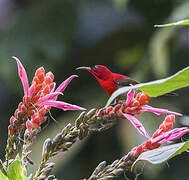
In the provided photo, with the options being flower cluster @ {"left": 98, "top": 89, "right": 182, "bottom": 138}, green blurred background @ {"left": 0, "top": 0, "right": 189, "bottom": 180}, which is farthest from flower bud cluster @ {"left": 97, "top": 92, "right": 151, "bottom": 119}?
green blurred background @ {"left": 0, "top": 0, "right": 189, "bottom": 180}

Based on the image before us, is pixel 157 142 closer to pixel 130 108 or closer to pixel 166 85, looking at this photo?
pixel 130 108

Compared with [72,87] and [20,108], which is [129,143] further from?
[20,108]

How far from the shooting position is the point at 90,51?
12.7ft

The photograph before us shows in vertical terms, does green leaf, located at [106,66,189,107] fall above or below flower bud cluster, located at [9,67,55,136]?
above

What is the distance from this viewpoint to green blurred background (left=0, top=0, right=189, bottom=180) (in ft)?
11.1

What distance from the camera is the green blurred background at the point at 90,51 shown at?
338 centimetres

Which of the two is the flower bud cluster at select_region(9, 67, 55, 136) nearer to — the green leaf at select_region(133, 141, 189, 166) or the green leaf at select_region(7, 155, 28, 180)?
the green leaf at select_region(7, 155, 28, 180)

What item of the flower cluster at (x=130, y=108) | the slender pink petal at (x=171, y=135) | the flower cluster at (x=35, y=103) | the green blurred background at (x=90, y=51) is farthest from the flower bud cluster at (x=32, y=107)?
the green blurred background at (x=90, y=51)

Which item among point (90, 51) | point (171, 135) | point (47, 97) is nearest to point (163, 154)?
point (171, 135)

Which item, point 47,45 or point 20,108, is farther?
point 47,45

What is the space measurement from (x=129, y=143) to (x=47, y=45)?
44.4 inches

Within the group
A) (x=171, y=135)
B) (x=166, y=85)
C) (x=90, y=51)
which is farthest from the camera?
(x=90, y=51)

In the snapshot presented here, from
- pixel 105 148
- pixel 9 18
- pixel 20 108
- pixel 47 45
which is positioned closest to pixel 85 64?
pixel 47 45

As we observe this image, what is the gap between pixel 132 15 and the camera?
402 centimetres
